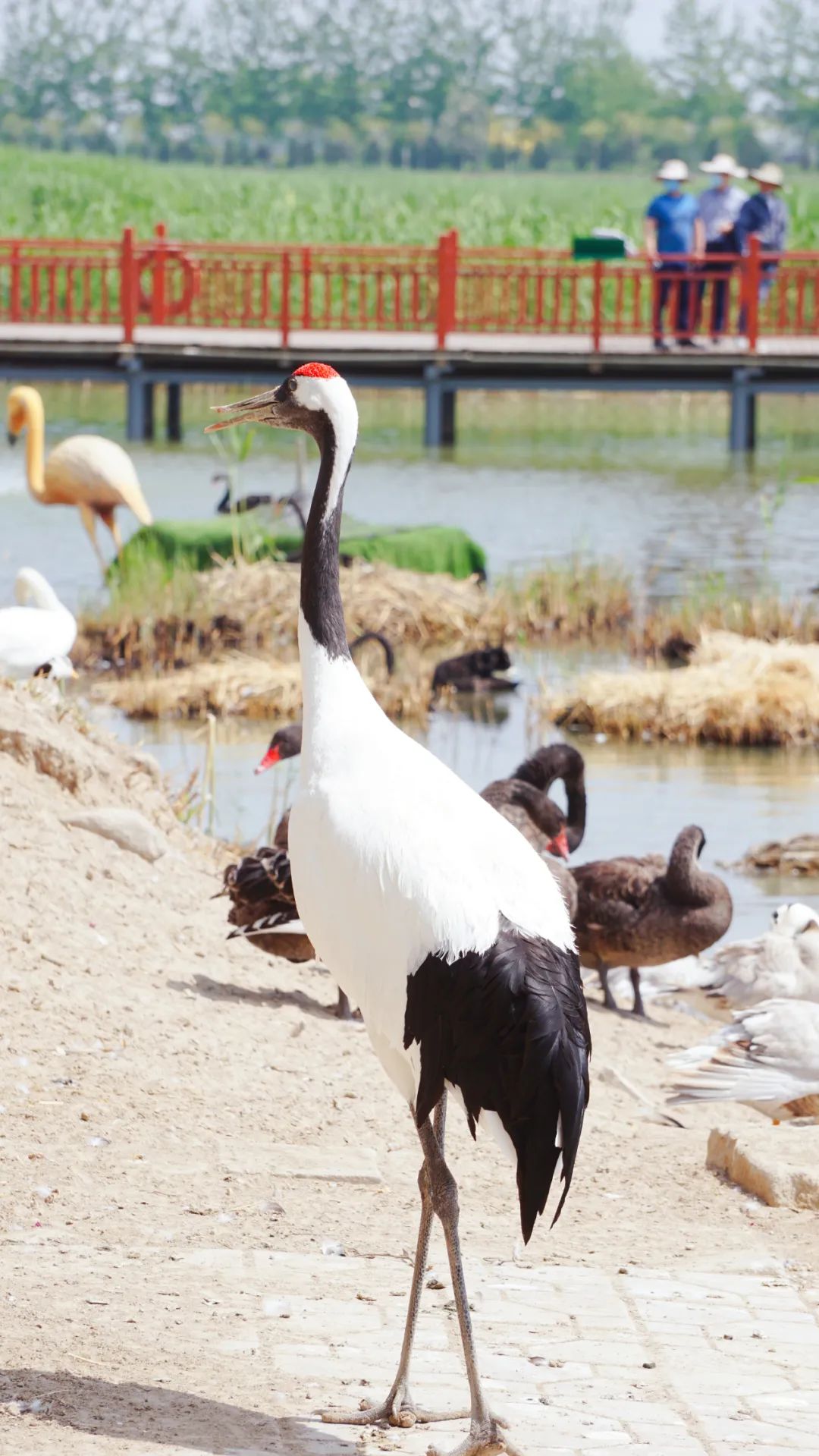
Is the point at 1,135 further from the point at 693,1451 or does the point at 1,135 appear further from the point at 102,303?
the point at 693,1451

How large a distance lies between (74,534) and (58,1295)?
1786 centimetres

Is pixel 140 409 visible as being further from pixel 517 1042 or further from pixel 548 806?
pixel 517 1042

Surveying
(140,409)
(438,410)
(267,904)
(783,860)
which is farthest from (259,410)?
(140,409)

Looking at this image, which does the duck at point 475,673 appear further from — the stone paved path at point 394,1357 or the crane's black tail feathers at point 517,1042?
the crane's black tail feathers at point 517,1042

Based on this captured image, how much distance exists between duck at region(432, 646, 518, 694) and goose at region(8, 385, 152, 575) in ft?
11.9

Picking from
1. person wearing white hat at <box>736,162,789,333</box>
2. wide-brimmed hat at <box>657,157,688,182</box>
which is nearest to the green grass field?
person wearing white hat at <box>736,162,789,333</box>

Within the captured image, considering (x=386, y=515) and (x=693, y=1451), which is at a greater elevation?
(x=693, y=1451)

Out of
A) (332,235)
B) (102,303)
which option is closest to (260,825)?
(102,303)

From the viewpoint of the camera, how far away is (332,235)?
46.6 m

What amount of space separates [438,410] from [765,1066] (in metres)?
22.8

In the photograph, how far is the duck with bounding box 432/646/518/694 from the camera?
14.9 meters

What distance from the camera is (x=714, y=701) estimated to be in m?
13.5

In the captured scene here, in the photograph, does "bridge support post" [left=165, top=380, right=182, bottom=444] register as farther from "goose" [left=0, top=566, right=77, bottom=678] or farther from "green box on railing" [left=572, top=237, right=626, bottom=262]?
"goose" [left=0, top=566, right=77, bottom=678]

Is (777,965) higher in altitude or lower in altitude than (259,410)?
lower
